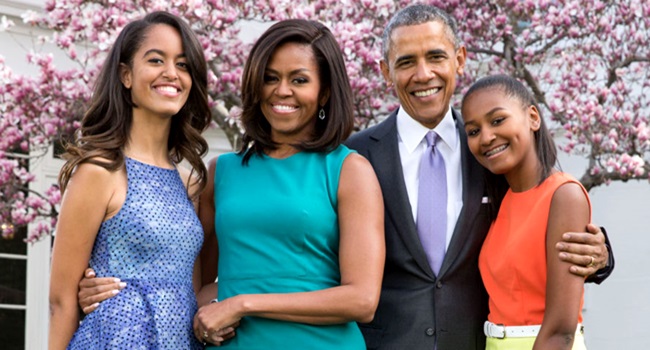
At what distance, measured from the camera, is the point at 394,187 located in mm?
3840

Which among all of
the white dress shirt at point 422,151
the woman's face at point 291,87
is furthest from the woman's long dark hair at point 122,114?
the white dress shirt at point 422,151

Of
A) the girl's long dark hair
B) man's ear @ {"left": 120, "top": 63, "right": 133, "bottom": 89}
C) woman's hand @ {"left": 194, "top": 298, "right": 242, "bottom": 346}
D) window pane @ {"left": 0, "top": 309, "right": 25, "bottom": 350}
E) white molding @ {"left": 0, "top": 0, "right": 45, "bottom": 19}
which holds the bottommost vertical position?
window pane @ {"left": 0, "top": 309, "right": 25, "bottom": 350}

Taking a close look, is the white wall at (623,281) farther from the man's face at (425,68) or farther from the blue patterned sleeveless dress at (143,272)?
the blue patterned sleeveless dress at (143,272)

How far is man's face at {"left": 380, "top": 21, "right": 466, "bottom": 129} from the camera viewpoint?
155 inches

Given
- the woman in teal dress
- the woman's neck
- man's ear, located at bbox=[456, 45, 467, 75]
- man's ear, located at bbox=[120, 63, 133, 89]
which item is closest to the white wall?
man's ear, located at bbox=[456, 45, 467, 75]

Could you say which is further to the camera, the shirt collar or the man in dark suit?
the shirt collar

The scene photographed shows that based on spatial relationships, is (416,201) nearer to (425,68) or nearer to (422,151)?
(422,151)

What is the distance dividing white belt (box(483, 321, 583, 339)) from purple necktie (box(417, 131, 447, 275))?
1.00 feet

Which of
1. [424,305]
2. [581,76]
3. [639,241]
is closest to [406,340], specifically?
[424,305]

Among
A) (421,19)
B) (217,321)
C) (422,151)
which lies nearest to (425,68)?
(421,19)

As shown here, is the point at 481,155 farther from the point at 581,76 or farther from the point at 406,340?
the point at 581,76

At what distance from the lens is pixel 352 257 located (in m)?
3.34

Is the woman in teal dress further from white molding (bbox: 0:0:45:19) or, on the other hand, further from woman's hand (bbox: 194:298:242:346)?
white molding (bbox: 0:0:45:19)

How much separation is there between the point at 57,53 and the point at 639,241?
4.78m
